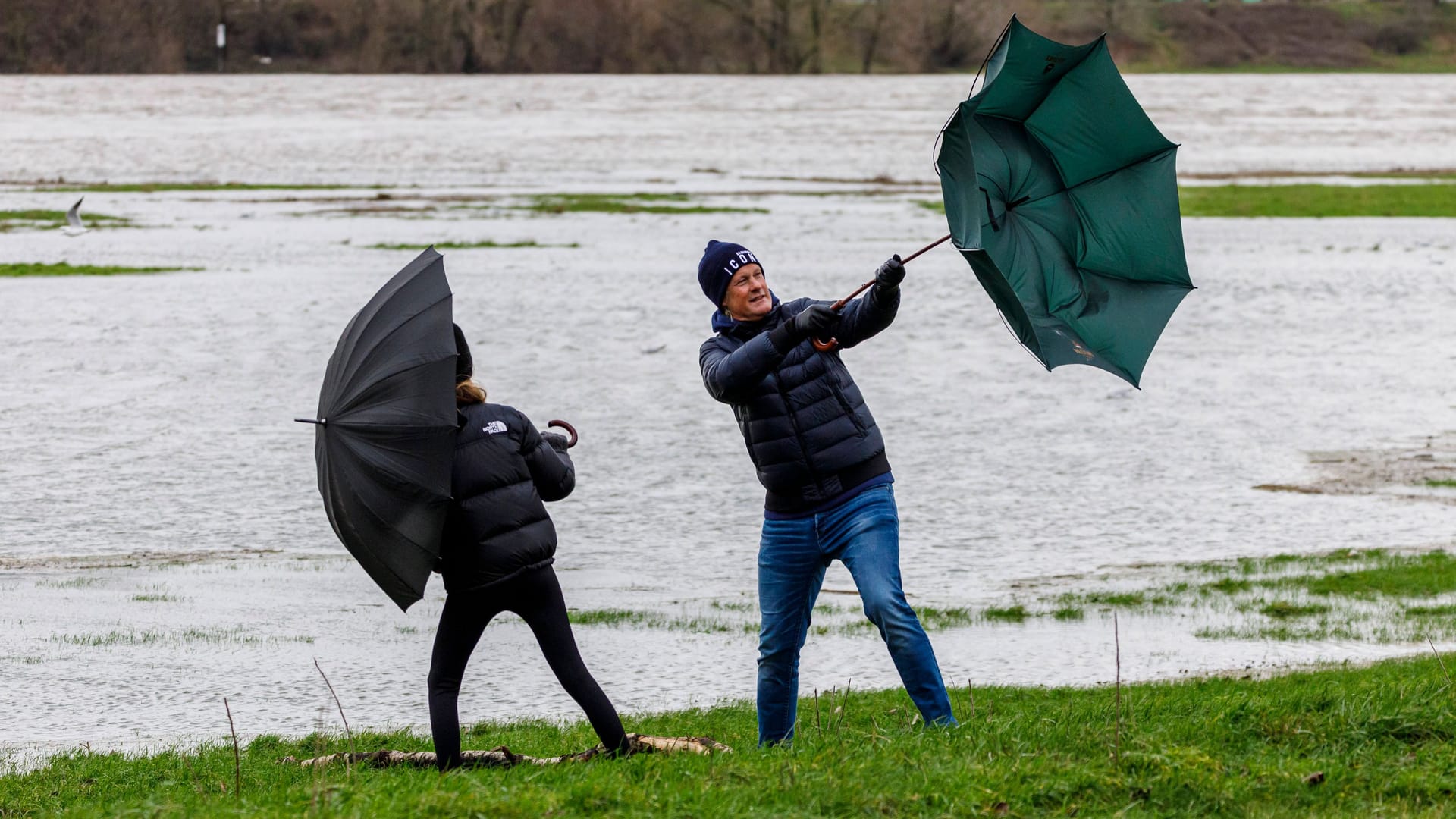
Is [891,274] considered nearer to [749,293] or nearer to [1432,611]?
[749,293]

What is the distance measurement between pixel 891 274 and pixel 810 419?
1.90ft

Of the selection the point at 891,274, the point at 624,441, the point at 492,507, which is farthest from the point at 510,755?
the point at 624,441

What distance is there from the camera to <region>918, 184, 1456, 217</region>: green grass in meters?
29.2

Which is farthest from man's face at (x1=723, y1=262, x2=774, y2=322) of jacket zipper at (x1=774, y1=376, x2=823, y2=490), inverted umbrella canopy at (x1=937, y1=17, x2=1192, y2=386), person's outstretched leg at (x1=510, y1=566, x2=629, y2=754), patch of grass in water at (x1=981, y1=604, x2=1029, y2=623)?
patch of grass in water at (x1=981, y1=604, x2=1029, y2=623)

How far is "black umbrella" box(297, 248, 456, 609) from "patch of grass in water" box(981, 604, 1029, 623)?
3.99 m

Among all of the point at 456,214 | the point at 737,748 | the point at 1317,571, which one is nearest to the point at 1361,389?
the point at 1317,571

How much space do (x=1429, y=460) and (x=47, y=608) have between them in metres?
9.21

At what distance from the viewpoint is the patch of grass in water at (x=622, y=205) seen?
2931 cm

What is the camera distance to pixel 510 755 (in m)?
5.55

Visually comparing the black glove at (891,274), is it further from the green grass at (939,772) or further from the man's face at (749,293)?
the green grass at (939,772)

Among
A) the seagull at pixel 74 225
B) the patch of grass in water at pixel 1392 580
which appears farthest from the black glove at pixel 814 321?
the seagull at pixel 74 225

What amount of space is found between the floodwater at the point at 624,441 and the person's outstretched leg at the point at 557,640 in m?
1.78

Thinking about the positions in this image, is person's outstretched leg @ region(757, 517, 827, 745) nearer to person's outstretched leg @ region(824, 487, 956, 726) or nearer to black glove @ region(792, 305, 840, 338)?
person's outstretched leg @ region(824, 487, 956, 726)

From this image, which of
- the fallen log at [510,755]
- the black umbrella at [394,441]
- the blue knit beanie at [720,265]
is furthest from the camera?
the blue knit beanie at [720,265]
